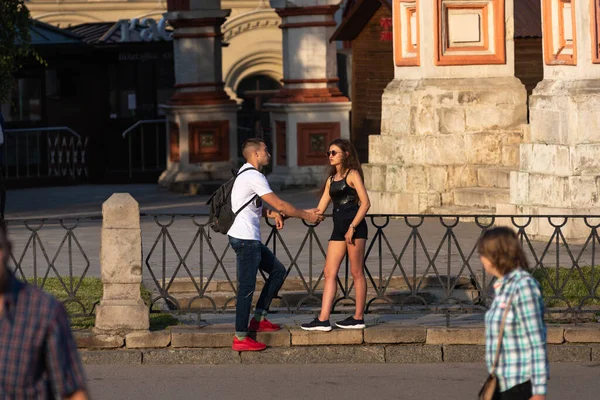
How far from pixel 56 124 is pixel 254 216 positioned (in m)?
19.0

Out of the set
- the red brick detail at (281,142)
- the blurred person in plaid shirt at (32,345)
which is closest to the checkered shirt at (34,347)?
the blurred person in plaid shirt at (32,345)

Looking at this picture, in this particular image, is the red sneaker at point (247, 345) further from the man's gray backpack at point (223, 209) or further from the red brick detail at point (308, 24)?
the red brick detail at point (308, 24)

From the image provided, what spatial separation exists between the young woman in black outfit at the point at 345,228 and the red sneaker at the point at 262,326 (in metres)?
0.22

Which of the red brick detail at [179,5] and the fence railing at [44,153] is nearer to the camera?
the red brick detail at [179,5]

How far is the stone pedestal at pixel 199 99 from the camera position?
25.5m

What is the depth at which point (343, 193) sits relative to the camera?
10.8 m

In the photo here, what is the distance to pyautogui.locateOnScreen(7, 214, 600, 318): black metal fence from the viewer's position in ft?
37.4

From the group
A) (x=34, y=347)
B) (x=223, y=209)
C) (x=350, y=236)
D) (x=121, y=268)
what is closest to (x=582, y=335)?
(x=350, y=236)

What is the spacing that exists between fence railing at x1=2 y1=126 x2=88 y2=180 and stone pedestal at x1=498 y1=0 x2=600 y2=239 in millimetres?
13844

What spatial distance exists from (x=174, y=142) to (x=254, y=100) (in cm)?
1782

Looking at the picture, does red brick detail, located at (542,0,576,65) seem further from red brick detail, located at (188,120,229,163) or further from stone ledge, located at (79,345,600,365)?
red brick detail, located at (188,120,229,163)

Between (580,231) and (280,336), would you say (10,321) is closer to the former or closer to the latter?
(280,336)

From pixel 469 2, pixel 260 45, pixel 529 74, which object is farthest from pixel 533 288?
pixel 260 45

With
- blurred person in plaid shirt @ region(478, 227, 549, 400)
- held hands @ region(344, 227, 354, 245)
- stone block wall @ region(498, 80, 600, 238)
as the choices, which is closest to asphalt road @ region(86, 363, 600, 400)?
held hands @ region(344, 227, 354, 245)
